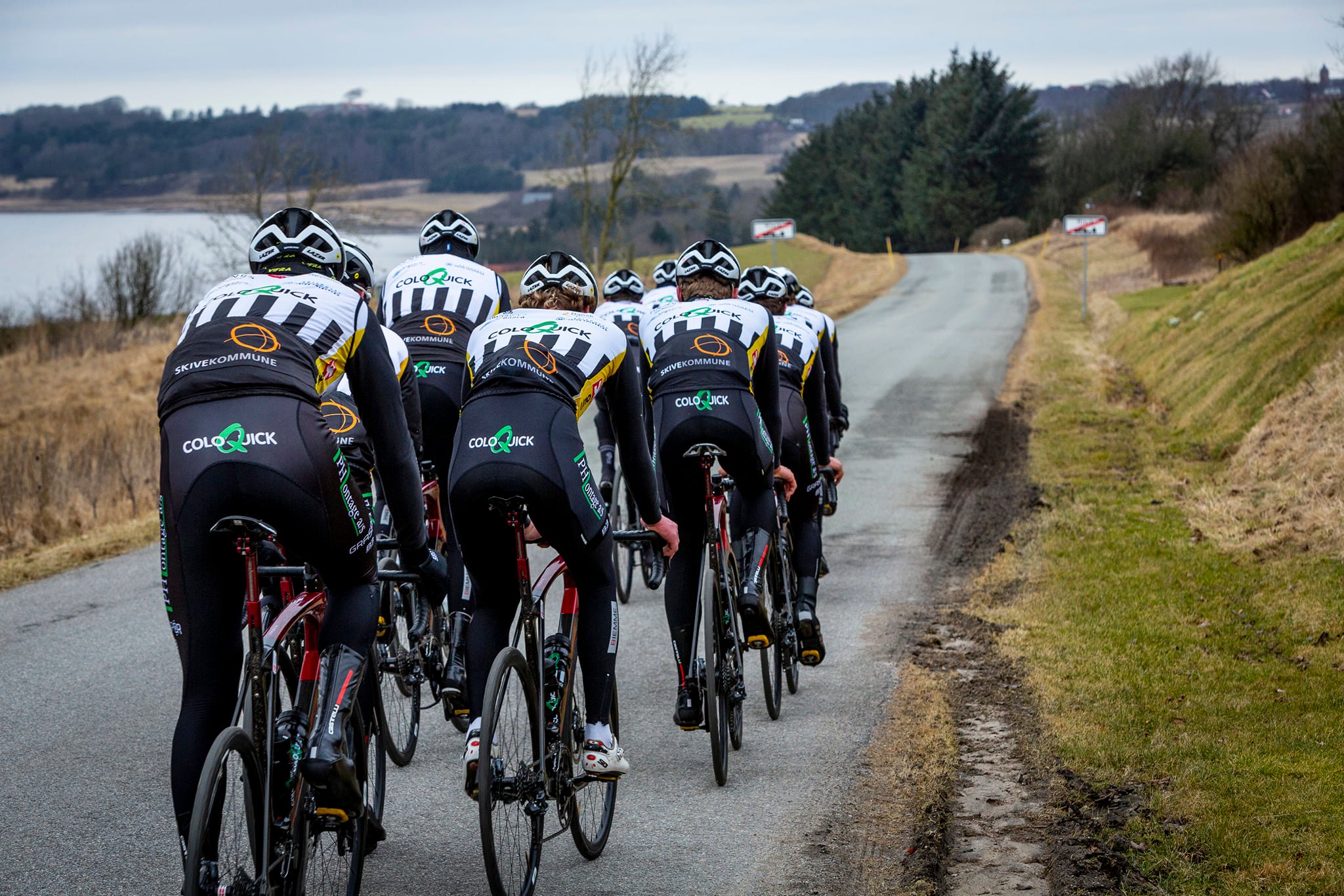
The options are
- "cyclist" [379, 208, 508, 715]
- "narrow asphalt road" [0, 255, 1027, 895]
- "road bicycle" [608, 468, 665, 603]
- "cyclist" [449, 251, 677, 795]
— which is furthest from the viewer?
"road bicycle" [608, 468, 665, 603]

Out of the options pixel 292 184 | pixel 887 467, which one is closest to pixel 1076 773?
pixel 887 467

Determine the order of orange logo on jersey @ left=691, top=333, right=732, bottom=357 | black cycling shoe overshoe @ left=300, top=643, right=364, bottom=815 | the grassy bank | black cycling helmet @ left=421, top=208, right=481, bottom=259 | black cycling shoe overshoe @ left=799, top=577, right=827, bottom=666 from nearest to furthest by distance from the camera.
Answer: black cycling shoe overshoe @ left=300, top=643, right=364, bottom=815 < the grassy bank < orange logo on jersey @ left=691, top=333, right=732, bottom=357 < black cycling shoe overshoe @ left=799, top=577, right=827, bottom=666 < black cycling helmet @ left=421, top=208, right=481, bottom=259

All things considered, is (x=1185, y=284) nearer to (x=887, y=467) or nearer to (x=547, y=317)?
(x=887, y=467)

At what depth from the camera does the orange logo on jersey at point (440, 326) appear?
21.7 ft

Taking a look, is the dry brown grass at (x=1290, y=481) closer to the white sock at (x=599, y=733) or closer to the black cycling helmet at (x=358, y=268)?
the white sock at (x=599, y=733)

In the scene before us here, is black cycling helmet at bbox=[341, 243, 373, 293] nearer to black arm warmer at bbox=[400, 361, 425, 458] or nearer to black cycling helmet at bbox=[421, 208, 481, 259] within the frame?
black arm warmer at bbox=[400, 361, 425, 458]

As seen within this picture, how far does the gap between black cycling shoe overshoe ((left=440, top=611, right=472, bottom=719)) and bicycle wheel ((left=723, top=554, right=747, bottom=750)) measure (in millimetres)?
1190

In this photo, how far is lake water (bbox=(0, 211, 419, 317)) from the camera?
39.5 meters

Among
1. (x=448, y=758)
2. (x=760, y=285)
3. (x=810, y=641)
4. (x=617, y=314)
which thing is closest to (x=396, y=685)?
(x=448, y=758)

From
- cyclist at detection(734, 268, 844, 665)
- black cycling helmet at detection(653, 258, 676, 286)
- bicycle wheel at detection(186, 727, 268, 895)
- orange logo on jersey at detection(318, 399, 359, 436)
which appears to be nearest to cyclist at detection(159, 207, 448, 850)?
bicycle wheel at detection(186, 727, 268, 895)

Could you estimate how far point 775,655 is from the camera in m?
6.73

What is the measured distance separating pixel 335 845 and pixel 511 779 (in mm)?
629

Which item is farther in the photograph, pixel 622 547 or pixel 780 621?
pixel 622 547

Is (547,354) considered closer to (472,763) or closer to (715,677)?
(472,763)
